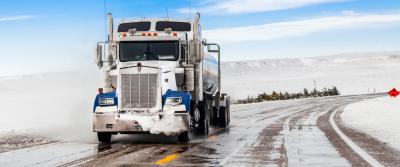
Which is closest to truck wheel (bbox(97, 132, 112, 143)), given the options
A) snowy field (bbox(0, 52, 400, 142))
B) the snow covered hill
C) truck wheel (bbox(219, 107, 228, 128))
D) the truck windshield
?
the truck windshield

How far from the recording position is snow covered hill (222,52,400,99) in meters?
110

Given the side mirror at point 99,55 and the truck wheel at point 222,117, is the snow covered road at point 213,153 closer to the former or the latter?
the side mirror at point 99,55

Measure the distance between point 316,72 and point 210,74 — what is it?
129 m

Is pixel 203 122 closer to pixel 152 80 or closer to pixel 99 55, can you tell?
pixel 152 80

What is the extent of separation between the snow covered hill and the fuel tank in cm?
7693

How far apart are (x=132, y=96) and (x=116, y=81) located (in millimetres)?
669

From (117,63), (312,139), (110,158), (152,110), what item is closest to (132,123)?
(152,110)

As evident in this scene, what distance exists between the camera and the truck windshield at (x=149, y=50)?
602 inches

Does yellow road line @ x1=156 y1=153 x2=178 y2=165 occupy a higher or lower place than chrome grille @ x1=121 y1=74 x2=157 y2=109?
lower

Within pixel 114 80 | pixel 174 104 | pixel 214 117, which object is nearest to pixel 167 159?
pixel 174 104

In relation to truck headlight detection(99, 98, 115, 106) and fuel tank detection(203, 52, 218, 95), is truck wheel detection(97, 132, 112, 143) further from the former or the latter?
fuel tank detection(203, 52, 218, 95)

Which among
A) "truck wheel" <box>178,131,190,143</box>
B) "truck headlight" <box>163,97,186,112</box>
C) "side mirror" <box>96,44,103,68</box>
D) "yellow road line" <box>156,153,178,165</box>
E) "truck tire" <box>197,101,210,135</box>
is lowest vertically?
"yellow road line" <box>156,153,178,165</box>

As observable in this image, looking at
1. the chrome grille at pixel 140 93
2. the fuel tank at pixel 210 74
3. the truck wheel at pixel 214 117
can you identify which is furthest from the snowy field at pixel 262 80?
the chrome grille at pixel 140 93

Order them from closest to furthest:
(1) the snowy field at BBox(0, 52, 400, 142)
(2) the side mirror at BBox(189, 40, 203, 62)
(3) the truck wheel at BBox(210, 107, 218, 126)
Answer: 1. (2) the side mirror at BBox(189, 40, 203, 62)
2. (3) the truck wheel at BBox(210, 107, 218, 126)
3. (1) the snowy field at BBox(0, 52, 400, 142)
